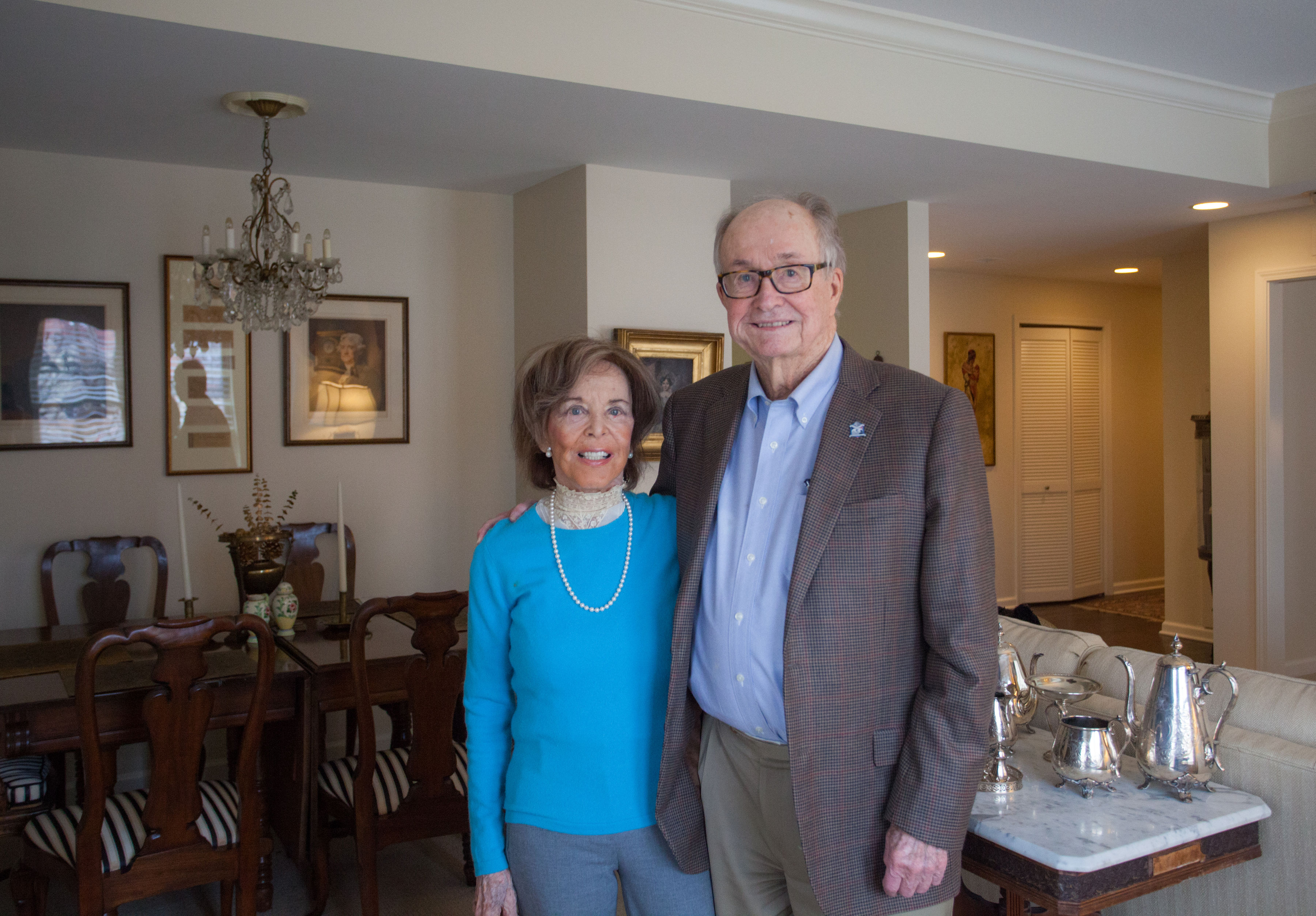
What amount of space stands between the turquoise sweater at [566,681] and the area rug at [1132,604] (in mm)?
6698

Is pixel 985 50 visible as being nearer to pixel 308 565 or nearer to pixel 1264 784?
pixel 1264 784

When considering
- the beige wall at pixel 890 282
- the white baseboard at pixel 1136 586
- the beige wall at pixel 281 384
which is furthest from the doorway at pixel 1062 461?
the beige wall at pixel 281 384

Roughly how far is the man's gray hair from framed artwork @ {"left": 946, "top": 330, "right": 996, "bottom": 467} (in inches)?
233

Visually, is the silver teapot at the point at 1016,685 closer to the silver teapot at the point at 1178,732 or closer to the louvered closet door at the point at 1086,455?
the silver teapot at the point at 1178,732

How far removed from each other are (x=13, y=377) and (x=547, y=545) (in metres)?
3.27

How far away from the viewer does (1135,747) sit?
1.95 metres

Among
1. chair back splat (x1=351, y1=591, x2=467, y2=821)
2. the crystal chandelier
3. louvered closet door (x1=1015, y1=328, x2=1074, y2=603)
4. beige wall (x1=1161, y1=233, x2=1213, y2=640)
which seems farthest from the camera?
louvered closet door (x1=1015, y1=328, x2=1074, y2=603)

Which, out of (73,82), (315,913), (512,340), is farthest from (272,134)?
(315,913)

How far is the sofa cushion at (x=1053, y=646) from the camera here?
2.57 meters

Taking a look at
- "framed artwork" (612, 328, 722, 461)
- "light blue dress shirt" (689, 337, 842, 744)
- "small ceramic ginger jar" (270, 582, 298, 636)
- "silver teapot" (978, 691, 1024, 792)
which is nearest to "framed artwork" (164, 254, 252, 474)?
"small ceramic ginger jar" (270, 582, 298, 636)

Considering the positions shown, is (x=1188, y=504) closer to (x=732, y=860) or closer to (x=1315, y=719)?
(x=1315, y=719)

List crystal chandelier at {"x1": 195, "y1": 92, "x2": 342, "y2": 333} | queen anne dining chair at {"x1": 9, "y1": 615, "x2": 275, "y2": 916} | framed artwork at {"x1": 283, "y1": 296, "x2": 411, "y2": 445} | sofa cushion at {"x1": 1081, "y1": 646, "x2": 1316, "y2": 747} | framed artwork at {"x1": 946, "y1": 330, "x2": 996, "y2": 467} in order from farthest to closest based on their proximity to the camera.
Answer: framed artwork at {"x1": 946, "y1": 330, "x2": 996, "y2": 467} < framed artwork at {"x1": 283, "y1": 296, "x2": 411, "y2": 445} < crystal chandelier at {"x1": 195, "y1": 92, "x2": 342, "y2": 333} < queen anne dining chair at {"x1": 9, "y1": 615, "x2": 275, "y2": 916} < sofa cushion at {"x1": 1081, "y1": 646, "x2": 1316, "y2": 747}

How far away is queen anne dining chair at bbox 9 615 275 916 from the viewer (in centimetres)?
239

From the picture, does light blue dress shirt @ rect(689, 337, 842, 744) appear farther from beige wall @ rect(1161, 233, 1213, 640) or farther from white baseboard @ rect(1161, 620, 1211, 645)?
beige wall @ rect(1161, 233, 1213, 640)
